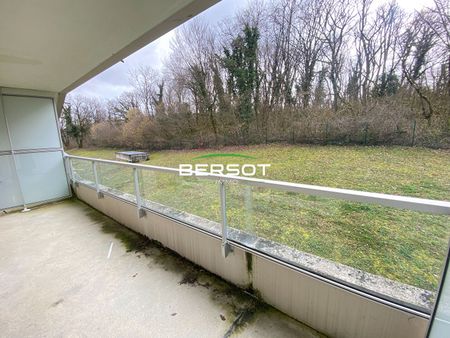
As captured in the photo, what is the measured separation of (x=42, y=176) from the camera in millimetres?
4254

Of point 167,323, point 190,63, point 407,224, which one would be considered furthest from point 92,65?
point 190,63

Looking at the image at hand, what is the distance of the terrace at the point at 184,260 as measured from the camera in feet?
3.58

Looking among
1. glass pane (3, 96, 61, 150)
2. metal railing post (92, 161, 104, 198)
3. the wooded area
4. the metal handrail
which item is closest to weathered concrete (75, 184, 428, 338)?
the metal handrail

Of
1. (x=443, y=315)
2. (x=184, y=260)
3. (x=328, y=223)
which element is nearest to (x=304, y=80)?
(x=328, y=223)

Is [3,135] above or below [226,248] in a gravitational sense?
above

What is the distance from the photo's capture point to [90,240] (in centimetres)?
263

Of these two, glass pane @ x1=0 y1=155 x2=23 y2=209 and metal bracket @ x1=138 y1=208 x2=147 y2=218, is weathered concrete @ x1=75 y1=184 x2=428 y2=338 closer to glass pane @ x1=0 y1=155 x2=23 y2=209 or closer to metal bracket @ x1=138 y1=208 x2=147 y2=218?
metal bracket @ x1=138 y1=208 x2=147 y2=218

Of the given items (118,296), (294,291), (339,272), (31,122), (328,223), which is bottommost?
(118,296)

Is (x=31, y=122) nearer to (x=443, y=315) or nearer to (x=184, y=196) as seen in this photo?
(x=184, y=196)

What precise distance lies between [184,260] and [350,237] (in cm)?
157

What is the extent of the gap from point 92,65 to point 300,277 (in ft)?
11.7

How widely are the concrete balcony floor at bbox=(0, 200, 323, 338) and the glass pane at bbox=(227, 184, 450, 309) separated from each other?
1.66 feet

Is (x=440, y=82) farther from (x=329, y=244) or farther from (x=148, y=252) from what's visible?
(x=148, y=252)

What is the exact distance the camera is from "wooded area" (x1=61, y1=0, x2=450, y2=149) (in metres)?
7.21
